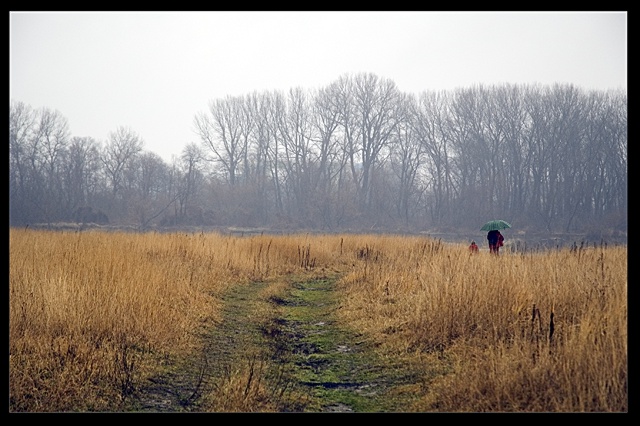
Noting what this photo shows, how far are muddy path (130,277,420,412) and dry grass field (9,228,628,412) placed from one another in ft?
0.71

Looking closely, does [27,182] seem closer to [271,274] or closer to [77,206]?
[77,206]

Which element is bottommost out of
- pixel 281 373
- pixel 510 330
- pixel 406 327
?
pixel 281 373

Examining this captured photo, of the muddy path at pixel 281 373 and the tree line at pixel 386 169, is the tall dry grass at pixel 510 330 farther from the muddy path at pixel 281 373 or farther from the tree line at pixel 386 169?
the tree line at pixel 386 169

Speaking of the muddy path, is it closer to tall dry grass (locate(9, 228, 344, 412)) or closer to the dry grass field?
the dry grass field

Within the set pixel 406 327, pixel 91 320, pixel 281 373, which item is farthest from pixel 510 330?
pixel 91 320

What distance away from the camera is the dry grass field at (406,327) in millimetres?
4246

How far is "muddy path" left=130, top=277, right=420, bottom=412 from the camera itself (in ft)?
14.8

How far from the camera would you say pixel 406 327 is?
6859mm

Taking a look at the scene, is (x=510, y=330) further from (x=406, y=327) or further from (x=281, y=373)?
(x=281, y=373)

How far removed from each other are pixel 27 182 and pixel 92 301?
40304 millimetres

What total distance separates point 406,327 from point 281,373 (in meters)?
2.14

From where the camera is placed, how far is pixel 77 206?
4394cm
